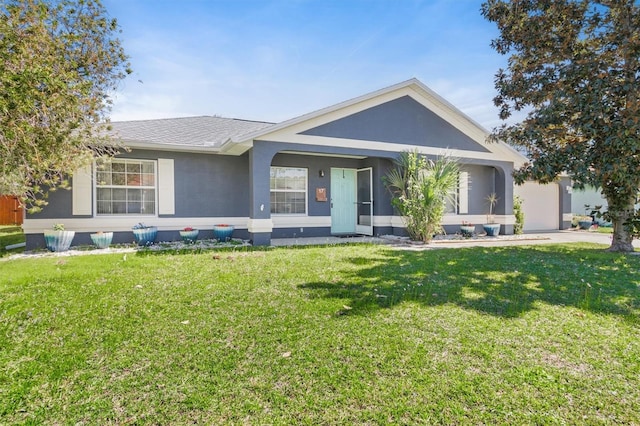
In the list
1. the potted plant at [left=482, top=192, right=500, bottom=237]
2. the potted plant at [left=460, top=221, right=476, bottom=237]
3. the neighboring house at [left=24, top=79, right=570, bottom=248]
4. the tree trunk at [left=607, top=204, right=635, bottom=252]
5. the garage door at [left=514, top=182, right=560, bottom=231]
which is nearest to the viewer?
the tree trunk at [left=607, top=204, right=635, bottom=252]

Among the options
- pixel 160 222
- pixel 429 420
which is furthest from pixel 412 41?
pixel 429 420

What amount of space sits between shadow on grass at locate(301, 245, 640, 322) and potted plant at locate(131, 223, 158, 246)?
235 inches

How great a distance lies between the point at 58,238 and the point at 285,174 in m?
6.38

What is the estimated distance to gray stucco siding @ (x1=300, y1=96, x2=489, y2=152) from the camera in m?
10.3

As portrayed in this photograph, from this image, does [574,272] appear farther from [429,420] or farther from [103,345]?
[103,345]

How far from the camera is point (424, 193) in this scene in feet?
32.4

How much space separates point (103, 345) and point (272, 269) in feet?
10.2

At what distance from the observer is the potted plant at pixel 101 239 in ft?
28.6

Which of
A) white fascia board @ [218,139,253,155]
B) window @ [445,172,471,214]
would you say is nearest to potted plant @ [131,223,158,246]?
white fascia board @ [218,139,253,155]

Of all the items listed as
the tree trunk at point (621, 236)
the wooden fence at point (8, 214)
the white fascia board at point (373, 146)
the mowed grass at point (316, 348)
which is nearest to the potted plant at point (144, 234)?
the mowed grass at point (316, 348)

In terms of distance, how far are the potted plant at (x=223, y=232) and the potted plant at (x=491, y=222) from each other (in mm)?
9143

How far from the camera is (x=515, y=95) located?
31.3 feet

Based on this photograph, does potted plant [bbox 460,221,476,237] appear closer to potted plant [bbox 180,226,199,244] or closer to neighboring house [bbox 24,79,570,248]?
neighboring house [bbox 24,79,570,248]

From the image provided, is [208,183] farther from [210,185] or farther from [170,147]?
[170,147]
